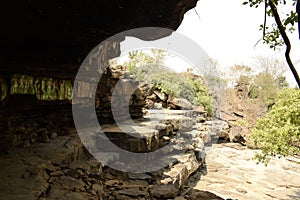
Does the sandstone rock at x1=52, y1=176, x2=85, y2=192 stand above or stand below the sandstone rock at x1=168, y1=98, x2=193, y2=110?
below

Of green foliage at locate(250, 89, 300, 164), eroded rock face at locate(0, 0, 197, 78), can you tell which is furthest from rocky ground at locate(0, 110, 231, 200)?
green foliage at locate(250, 89, 300, 164)

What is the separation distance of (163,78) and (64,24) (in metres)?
11.1

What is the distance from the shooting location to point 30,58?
2705 millimetres

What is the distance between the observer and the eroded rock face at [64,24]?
6.76ft

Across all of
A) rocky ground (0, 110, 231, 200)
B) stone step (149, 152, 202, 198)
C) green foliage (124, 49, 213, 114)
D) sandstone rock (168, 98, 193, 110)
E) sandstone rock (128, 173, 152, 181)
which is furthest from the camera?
green foliage (124, 49, 213, 114)

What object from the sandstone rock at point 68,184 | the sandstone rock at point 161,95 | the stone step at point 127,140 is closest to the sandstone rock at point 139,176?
the stone step at point 127,140

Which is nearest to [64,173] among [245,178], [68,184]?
[68,184]

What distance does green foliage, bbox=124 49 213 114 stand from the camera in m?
12.9

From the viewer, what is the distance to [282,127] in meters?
4.86

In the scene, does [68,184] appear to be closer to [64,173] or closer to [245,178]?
[64,173]

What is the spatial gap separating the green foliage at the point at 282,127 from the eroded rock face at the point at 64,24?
3.45 metres

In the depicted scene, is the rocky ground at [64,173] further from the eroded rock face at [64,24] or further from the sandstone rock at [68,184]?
the eroded rock face at [64,24]

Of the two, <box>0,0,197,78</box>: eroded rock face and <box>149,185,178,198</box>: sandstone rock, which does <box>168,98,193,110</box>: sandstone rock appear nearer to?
<box>149,185,178,198</box>: sandstone rock

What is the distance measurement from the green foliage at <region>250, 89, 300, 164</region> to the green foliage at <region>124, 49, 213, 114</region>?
7.23m
